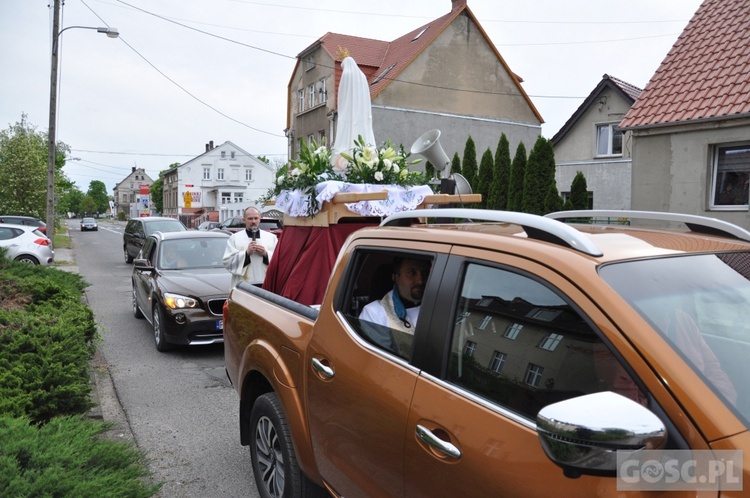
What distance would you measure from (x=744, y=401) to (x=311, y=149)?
169 inches

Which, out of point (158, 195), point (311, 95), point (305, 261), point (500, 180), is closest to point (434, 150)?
point (305, 261)

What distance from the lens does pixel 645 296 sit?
173cm

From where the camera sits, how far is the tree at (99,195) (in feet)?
552

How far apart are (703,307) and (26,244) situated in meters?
18.8

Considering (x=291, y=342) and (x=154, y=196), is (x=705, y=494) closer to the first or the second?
(x=291, y=342)

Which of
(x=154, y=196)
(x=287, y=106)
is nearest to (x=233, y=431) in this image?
(x=287, y=106)

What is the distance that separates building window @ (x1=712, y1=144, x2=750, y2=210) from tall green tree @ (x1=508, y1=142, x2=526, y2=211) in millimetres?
6981

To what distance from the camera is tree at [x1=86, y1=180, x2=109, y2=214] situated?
552ft

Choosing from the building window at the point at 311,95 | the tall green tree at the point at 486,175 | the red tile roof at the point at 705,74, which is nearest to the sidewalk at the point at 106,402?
the red tile roof at the point at 705,74

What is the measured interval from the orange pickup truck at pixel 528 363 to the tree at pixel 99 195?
17944 centimetres

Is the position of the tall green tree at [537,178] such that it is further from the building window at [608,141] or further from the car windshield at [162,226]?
the car windshield at [162,226]

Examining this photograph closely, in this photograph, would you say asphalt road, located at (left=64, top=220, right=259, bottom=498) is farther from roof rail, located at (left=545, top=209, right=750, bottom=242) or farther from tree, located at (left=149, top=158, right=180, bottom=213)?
tree, located at (left=149, top=158, right=180, bottom=213)

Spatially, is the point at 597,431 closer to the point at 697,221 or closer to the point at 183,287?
the point at 697,221

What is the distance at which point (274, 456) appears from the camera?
3303 millimetres
